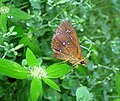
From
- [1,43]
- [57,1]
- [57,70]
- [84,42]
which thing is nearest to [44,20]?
[57,1]

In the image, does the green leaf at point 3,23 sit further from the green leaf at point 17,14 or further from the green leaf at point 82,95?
the green leaf at point 82,95

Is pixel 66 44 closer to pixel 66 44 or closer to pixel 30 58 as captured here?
pixel 66 44

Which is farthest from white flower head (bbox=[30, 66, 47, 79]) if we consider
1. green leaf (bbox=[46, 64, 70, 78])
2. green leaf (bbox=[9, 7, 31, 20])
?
green leaf (bbox=[9, 7, 31, 20])

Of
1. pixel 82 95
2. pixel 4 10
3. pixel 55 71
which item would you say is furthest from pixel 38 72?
pixel 4 10

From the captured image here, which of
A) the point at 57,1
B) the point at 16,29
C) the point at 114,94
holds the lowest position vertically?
the point at 114,94

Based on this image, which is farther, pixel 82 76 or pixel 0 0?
pixel 82 76

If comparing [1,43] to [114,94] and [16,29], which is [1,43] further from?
[114,94]

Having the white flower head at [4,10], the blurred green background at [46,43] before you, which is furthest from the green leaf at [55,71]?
the white flower head at [4,10]
